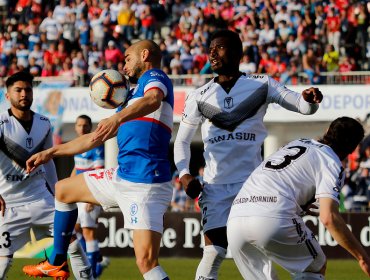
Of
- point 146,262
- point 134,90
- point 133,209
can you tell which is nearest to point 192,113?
point 134,90

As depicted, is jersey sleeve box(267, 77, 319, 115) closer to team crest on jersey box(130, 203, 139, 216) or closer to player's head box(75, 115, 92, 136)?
team crest on jersey box(130, 203, 139, 216)

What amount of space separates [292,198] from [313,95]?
4.52 ft

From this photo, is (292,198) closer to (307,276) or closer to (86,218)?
(307,276)

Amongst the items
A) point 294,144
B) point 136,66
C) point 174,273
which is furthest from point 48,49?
point 294,144

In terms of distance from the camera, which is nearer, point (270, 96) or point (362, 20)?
point (270, 96)

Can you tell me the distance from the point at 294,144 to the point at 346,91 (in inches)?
691

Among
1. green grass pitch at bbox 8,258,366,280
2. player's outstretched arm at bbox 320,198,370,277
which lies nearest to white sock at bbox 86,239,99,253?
green grass pitch at bbox 8,258,366,280

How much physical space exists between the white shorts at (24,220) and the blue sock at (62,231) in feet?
3.85

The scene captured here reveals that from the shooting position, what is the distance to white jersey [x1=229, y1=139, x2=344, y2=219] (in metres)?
7.47

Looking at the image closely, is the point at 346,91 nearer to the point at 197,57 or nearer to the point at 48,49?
the point at 197,57

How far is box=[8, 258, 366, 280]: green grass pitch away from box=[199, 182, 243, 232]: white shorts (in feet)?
20.9

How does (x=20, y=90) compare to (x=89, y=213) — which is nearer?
(x=20, y=90)

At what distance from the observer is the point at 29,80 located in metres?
11.1

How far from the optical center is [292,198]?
7.62 metres
